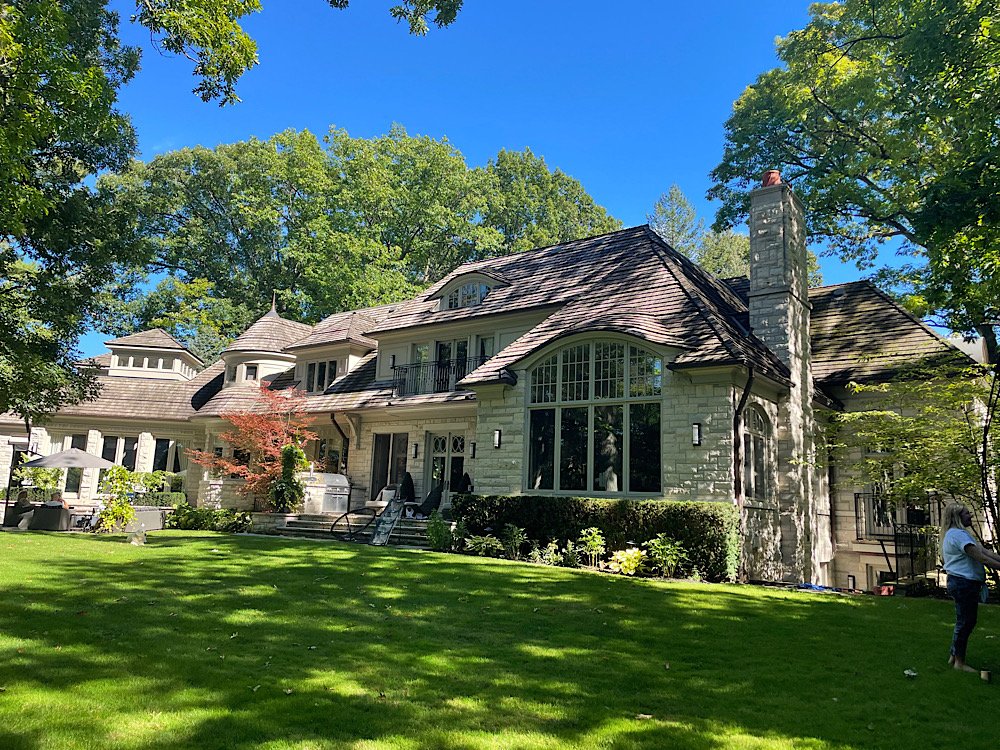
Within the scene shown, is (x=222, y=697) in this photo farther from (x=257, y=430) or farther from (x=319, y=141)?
(x=319, y=141)

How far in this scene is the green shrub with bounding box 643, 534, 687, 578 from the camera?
11945 millimetres

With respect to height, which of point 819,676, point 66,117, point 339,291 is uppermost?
point 339,291

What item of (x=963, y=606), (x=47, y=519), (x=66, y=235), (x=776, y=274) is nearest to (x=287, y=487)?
(x=47, y=519)

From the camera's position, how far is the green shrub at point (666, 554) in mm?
11945

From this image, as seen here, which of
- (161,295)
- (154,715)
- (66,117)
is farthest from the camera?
(161,295)

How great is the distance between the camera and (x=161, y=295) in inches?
1635

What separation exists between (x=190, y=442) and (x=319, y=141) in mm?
23556

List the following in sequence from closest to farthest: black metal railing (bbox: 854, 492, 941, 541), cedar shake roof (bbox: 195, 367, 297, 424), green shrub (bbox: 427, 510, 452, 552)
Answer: green shrub (bbox: 427, 510, 452, 552), black metal railing (bbox: 854, 492, 941, 541), cedar shake roof (bbox: 195, 367, 297, 424)

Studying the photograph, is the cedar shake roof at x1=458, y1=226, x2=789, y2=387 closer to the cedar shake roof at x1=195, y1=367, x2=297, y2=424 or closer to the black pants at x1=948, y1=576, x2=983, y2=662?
the black pants at x1=948, y1=576, x2=983, y2=662

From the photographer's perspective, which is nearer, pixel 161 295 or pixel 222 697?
pixel 222 697

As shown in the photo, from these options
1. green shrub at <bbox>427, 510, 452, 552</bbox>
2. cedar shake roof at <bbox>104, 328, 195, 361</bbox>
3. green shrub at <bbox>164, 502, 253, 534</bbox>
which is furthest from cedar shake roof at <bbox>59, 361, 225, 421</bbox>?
green shrub at <bbox>427, 510, 452, 552</bbox>

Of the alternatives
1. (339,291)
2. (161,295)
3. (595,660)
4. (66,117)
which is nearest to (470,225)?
(339,291)

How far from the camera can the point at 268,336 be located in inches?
1107

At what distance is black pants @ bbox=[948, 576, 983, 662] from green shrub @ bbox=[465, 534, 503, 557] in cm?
899
